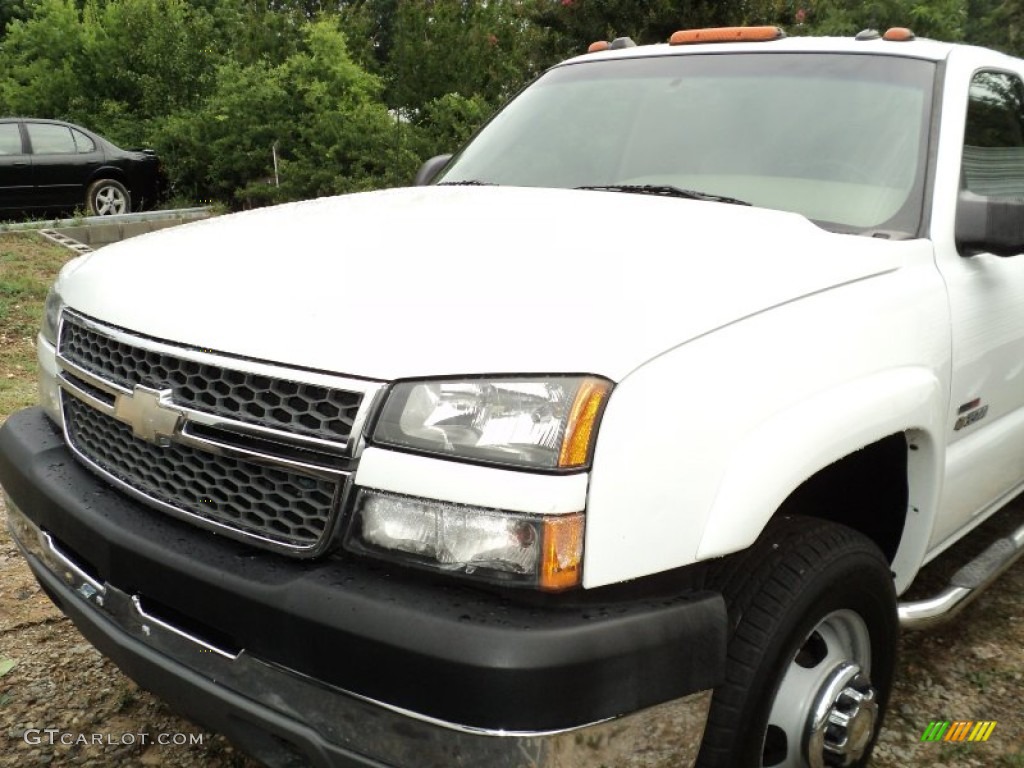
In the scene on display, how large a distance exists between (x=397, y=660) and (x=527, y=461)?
1.23 ft

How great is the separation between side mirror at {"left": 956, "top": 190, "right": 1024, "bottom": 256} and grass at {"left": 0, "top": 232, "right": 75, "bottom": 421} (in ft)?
15.7

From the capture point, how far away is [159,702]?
2740 millimetres

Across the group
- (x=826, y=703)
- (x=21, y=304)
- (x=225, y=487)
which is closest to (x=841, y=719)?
(x=826, y=703)

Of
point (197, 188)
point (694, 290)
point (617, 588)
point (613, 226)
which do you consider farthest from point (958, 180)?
point (197, 188)

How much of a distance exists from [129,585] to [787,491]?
1267mm

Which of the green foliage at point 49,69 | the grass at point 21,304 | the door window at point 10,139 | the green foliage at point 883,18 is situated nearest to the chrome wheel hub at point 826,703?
the grass at point 21,304

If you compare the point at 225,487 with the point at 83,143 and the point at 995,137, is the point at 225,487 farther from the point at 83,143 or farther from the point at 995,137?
the point at 83,143

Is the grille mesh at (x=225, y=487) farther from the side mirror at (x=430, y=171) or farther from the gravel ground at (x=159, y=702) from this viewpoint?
the side mirror at (x=430, y=171)

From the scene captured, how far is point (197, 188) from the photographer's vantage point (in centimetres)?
1394

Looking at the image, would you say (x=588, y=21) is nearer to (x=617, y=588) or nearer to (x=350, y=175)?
(x=350, y=175)

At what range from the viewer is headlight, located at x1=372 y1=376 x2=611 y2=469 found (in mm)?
1608

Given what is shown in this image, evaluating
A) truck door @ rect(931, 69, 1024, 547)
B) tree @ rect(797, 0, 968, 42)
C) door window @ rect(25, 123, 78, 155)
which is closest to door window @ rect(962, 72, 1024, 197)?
truck door @ rect(931, 69, 1024, 547)

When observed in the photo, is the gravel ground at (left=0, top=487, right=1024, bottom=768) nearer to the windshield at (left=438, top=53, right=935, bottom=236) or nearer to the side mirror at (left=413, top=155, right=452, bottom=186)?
the windshield at (left=438, top=53, right=935, bottom=236)

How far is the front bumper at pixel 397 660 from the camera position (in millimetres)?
1540
